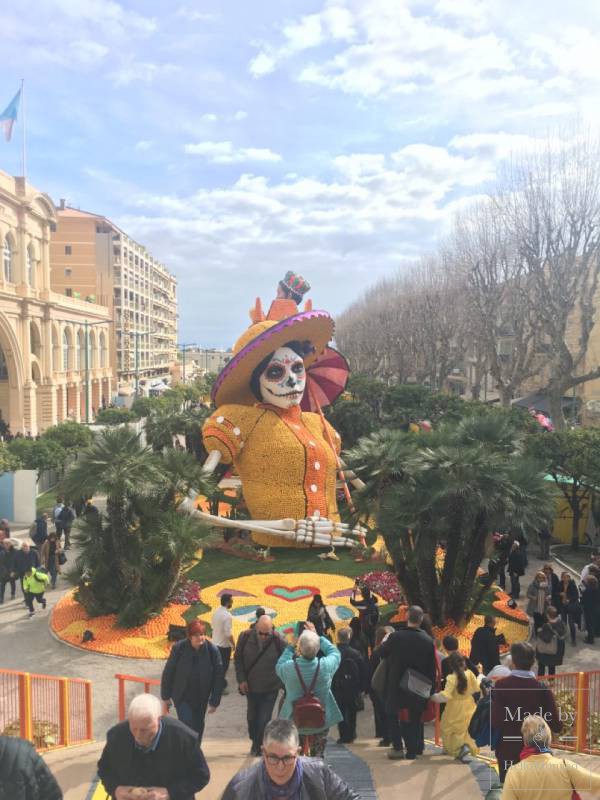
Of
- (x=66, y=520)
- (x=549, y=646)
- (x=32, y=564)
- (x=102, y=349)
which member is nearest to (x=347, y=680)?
(x=549, y=646)

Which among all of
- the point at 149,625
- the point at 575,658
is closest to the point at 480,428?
the point at 575,658

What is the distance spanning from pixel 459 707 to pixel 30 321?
39703 mm

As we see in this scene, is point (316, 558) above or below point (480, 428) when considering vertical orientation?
below

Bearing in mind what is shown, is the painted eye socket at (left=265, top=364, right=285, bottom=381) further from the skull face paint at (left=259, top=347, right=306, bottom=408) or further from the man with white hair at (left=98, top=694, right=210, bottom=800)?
the man with white hair at (left=98, top=694, right=210, bottom=800)

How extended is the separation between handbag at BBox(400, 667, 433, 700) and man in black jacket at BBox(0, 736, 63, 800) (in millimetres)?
2875

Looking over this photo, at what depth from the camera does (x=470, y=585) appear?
34.1 ft

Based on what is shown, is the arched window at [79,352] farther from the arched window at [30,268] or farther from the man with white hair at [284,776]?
the man with white hair at [284,776]

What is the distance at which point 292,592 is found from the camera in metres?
12.5

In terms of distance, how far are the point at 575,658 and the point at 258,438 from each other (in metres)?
8.53

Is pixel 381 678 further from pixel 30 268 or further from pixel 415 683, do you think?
pixel 30 268

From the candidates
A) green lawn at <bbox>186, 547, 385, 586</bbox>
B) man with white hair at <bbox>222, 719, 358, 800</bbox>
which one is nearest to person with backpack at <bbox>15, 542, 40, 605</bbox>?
green lawn at <bbox>186, 547, 385, 586</bbox>

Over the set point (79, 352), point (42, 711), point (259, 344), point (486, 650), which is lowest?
point (42, 711)

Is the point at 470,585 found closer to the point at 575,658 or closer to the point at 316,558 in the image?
the point at 575,658

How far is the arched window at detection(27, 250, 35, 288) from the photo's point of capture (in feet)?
133
